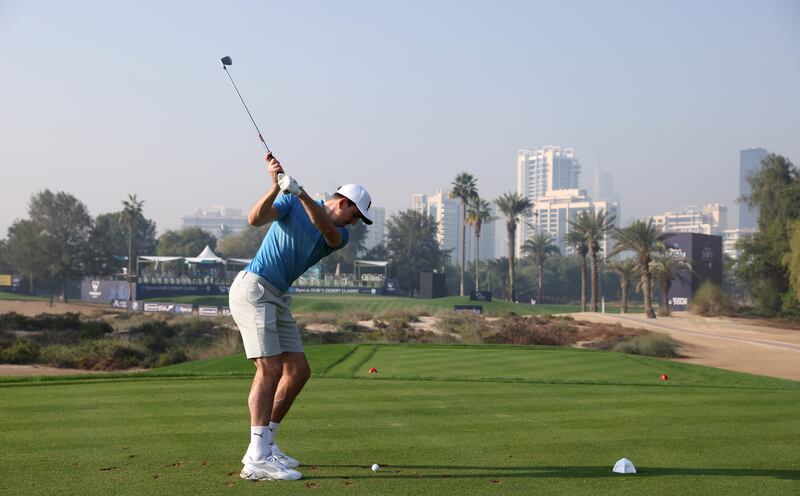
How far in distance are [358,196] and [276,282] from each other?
0.95 metres

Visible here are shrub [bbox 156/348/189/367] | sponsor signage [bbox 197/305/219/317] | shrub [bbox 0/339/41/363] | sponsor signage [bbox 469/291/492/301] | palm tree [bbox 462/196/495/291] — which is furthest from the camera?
palm tree [bbox 462/196/495/291]

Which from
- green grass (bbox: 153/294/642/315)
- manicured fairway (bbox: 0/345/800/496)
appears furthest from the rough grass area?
green grass (bbox: 153/294/642/315)

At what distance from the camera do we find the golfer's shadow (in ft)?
19.0

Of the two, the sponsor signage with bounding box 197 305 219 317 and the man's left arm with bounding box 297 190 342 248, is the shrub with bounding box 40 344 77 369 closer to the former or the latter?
the man's left arm with bounding box 297 190 342 248

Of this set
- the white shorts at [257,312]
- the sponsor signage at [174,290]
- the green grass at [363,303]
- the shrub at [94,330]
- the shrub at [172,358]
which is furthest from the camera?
the sponsor signage at [174,290]

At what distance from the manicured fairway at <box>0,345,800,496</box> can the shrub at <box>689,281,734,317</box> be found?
49357 millimetres

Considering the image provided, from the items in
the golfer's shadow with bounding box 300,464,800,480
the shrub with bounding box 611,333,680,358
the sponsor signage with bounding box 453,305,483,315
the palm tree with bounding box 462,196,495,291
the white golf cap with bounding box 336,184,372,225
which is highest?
the palm tree with bounding box 462,196,495,291

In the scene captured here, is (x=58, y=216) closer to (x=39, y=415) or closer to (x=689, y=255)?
(x=689, y=255)

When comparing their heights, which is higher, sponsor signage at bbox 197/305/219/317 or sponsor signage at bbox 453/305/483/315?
sponsor signage at bbox 453/305/483/315

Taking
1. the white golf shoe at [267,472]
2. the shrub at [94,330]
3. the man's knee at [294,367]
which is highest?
the man's knee at [294,367]

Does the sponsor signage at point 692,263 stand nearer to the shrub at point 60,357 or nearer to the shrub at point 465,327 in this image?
the shrub at point 465,327

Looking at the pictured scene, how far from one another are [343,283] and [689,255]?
36459 mm

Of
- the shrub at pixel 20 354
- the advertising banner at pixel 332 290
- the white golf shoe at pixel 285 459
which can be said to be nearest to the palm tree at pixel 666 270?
the advertising banner at pixel 332 290

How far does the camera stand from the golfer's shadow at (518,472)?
5.78 metres
